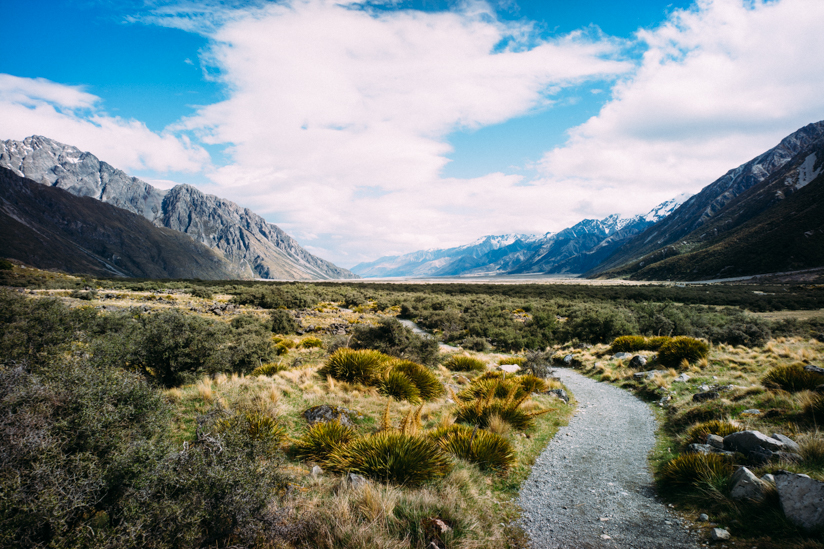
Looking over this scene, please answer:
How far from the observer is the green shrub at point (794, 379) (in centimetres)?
771

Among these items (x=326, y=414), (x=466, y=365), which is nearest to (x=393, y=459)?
(x=326, y=414)

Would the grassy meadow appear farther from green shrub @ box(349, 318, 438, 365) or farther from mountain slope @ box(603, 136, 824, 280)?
mountain slope @ box(603, 136, 824, 280)

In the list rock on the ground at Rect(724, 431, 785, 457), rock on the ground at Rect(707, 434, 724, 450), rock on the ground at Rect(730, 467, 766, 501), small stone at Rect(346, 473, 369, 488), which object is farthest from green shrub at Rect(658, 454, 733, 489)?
small stone at Rect(346, 473, 369, 488)

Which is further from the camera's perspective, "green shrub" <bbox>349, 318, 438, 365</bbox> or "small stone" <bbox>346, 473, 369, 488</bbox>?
"green shrub" <bbox>349, 318, 438, 365</bbox>

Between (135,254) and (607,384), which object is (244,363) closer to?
(607,384)

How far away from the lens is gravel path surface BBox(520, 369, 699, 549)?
4.12 metres

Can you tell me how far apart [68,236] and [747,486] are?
246673 mm

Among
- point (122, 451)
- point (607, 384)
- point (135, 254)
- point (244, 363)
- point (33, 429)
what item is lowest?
point (607, 384)

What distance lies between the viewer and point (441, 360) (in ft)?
53.2

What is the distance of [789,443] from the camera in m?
4.97

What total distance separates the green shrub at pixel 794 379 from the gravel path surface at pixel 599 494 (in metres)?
A: 2.95

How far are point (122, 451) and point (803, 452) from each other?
864 cm

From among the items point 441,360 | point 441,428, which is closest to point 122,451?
point 441,428

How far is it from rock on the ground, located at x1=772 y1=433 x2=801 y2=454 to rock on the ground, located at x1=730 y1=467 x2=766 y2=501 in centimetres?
112
